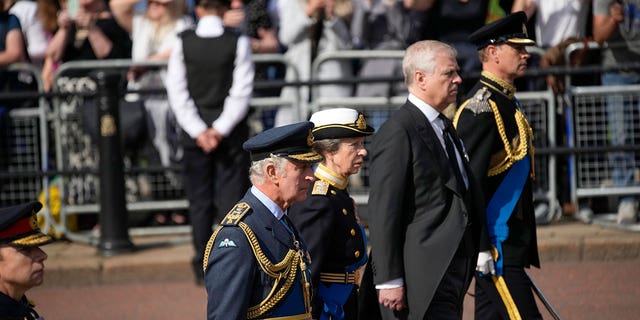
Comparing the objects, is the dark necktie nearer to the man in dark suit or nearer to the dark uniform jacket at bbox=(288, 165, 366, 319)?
the man in dark suit

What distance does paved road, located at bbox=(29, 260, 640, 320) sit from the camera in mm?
9314

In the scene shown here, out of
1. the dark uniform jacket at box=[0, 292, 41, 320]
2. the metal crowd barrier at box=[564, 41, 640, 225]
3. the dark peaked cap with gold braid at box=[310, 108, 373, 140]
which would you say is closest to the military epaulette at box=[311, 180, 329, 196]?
the dark peaked cap with gold braid at box=[310, 108, 373, 140]

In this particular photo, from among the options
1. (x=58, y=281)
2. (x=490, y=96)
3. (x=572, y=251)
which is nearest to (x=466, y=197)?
(x=490, y=96)

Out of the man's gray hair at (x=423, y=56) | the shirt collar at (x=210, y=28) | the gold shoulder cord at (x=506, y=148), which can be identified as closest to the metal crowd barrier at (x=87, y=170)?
the shirt collar at (x=210, y=28)

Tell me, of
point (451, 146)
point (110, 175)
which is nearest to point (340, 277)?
point (451, 146)

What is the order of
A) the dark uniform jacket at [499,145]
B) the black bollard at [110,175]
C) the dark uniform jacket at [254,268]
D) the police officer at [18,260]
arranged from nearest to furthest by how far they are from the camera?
1. the dark uniform jacket at [254,268]
2. the police officer at [18,260]
3. the dark uniform jacket at [499,145]
4. the black bollard at [110,175]

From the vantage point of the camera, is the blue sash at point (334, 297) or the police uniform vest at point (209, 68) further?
the police uniform vest at point (209, 68)

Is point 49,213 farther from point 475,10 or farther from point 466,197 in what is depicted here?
point 466,197

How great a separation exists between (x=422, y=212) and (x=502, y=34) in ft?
4.55

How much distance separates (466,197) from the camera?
6.33 meters

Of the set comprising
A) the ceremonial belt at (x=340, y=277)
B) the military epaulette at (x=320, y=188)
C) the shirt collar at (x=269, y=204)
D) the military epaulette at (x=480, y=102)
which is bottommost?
the ceremonial belt at (x=340, y=277)

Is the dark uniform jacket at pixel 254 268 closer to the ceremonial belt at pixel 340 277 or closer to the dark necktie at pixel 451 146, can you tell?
the ceremonial belt at pixel 340 277

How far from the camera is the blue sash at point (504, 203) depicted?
6.88 m

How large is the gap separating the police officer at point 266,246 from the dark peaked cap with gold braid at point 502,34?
220 centimetres
